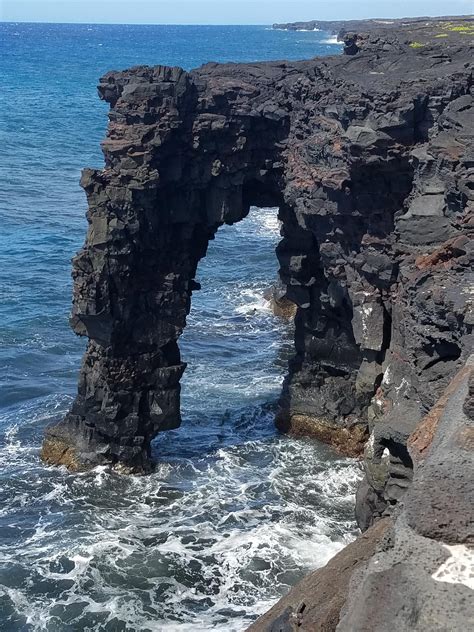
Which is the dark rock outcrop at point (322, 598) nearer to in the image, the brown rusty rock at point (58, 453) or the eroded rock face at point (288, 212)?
the eroded rock face at point (288, 212)

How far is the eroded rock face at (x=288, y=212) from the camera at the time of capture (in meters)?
27.7

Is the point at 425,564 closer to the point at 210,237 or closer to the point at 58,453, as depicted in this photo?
the point at 58,453

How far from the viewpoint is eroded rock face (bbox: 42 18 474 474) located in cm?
2772

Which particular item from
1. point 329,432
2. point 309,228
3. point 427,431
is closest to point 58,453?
point 329,432

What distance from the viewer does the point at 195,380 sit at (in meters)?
46.4

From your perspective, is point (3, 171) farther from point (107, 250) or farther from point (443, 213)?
point (443, 213)

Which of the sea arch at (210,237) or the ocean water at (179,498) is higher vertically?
the sea arch at (210,237)

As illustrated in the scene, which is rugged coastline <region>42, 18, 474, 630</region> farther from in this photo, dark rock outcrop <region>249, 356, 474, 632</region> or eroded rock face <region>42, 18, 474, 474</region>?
dark rock outcrop <region>249, 356, 474, 632</region>

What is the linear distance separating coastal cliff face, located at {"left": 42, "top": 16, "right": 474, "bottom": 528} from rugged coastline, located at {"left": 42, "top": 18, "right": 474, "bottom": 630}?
0.08m

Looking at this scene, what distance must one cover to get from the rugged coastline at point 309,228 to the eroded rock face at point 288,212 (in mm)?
68

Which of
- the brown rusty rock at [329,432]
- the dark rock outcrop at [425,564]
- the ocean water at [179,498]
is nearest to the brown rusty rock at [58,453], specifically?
the ocean water at [179,498]

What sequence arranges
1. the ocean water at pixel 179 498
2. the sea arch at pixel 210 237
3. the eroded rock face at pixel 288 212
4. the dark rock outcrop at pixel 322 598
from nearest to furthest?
the dark rock outcrop at pixel 322 598 < the eroded rock face at pixel 288 212 < the ocean water at pixel 179 498 < the sea arch at pixel 210 237

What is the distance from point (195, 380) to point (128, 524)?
47.0ft

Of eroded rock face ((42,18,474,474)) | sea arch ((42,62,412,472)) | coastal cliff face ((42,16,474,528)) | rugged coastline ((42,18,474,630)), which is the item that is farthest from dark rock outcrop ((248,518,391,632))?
sea arch ((42,62,412,472))
